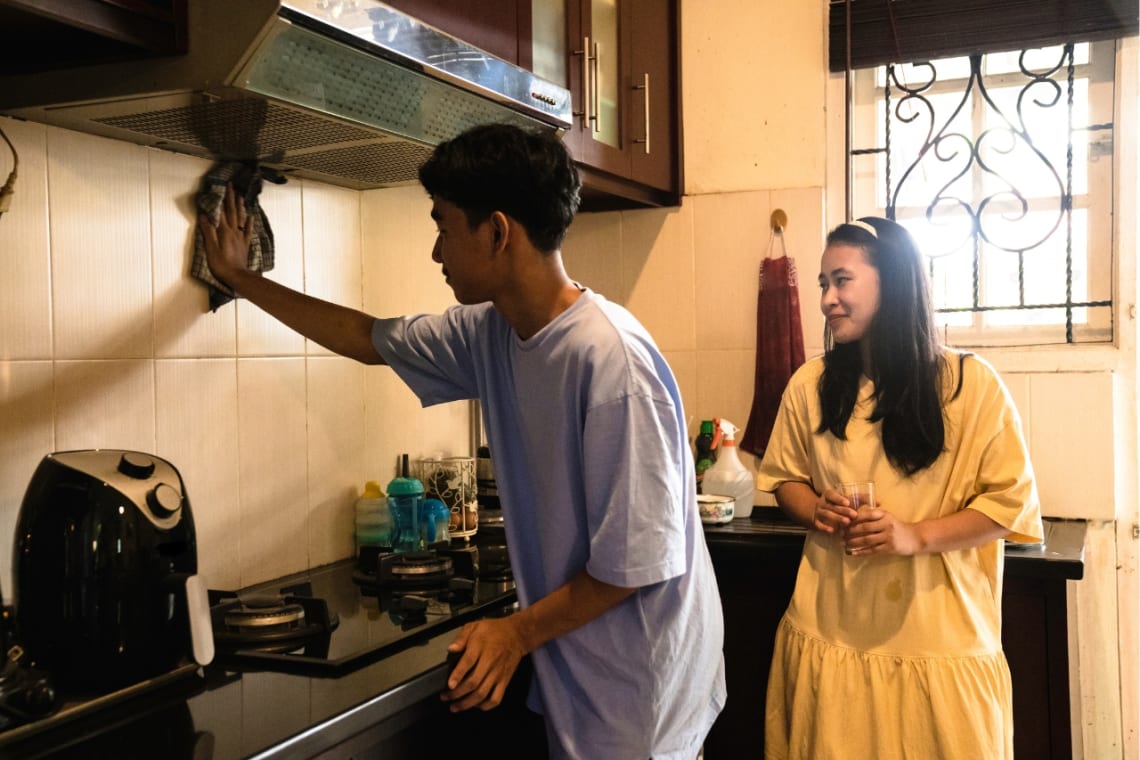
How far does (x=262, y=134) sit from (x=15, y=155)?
12.5 inches

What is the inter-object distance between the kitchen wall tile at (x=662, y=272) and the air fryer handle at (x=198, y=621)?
177 centimetres

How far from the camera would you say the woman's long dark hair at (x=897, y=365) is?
1.91 meters

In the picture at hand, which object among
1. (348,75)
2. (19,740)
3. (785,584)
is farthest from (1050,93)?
(19,740)

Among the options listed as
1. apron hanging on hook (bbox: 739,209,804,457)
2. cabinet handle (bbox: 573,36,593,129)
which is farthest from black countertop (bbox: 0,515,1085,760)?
apron hanging on hook (bbox: 739,209,804,457)

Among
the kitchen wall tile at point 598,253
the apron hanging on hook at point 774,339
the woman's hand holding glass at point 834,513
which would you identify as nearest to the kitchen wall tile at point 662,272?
the kitchen wall tile at point 598,253

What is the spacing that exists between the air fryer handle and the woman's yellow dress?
117 centimetres

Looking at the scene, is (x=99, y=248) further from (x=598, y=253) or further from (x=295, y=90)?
(x=598, y=253)

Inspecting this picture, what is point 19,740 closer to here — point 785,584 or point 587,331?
point 587,331

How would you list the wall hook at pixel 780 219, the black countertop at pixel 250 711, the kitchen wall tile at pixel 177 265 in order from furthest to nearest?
the wall hook at pixel 780 219, the kitchen wall tile at pixel 177 265, the black countertop at pixel 250 711

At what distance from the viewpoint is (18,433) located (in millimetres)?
1418

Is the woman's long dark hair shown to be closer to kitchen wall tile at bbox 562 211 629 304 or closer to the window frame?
the window frame

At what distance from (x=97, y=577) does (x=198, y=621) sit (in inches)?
4.7

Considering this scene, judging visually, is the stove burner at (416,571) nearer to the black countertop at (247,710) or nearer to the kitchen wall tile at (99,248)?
the black countertop at (247,710)

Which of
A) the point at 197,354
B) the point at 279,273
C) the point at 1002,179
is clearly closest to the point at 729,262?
the point at 1002,179
